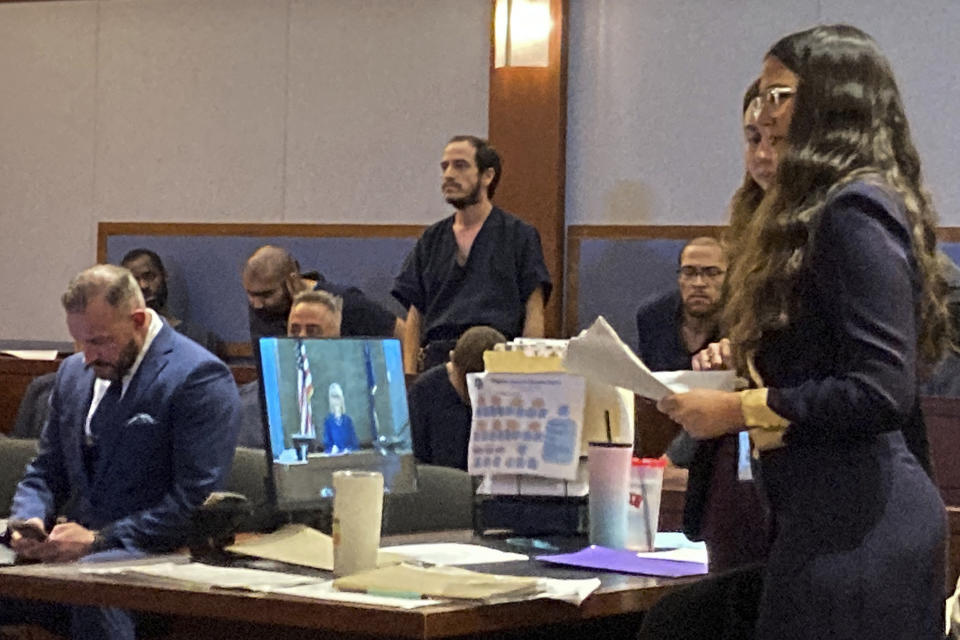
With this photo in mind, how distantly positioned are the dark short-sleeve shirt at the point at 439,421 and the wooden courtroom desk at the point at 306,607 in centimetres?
197

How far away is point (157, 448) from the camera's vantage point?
325 cm

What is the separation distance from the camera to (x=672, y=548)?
2.54m

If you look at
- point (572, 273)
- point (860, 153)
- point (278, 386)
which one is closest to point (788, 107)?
point (860, 153)

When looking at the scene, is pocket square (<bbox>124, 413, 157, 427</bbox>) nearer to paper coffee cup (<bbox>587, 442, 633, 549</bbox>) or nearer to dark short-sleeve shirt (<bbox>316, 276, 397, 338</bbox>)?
paper coffee cup (<bbox>587, 442, 633, 549</bbox>)

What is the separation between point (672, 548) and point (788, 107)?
0.88 m

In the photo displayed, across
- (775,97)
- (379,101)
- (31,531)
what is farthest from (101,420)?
(379,101)

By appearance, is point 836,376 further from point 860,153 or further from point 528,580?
point 528,580

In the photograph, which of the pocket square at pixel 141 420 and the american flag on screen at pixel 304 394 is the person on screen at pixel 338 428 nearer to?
the american flag on screen at pixel 304 394

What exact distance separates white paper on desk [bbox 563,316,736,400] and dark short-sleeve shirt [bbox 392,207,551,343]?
3.47 metres

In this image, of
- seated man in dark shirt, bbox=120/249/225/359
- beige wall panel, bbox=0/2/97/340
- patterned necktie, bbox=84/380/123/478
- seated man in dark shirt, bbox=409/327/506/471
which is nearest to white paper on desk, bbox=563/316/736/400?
patterned necktie, bbox=84/380/123/478

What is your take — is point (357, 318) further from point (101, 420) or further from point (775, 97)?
point (775, 97)

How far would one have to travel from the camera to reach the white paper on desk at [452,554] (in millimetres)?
2221

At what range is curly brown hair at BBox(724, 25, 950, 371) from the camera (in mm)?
1848

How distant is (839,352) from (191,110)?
18.9 ft
